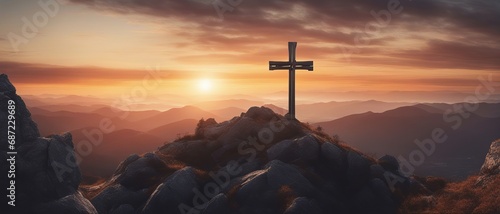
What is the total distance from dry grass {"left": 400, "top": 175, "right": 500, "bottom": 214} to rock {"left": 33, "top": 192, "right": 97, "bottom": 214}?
22.3m

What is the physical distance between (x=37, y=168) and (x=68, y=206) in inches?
113

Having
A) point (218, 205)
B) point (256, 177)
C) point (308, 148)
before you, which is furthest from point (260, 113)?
point (218, 205)

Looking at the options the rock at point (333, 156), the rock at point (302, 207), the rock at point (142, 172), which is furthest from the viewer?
the rock at point (333, 156)

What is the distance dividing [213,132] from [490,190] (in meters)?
25.7

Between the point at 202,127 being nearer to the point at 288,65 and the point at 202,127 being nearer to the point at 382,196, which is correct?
the point at 288,65

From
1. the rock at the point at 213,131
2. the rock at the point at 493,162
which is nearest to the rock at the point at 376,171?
the rock at the point at 493,162

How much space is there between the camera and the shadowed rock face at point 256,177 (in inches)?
1220

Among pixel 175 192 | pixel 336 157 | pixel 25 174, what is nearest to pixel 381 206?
pixel 336 157

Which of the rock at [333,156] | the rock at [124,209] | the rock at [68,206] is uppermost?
the rock at [333,156]

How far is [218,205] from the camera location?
98.9 ft

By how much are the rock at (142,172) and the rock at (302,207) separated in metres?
13.2

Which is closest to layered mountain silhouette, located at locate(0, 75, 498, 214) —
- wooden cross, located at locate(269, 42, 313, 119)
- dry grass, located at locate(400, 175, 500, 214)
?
dry grass, located at locate(400, 175, 500, 214)

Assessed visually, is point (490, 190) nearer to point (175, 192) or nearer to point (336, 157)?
point (336, 157)

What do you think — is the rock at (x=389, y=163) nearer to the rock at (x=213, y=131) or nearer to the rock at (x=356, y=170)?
the rock at (x=356, y=170)
